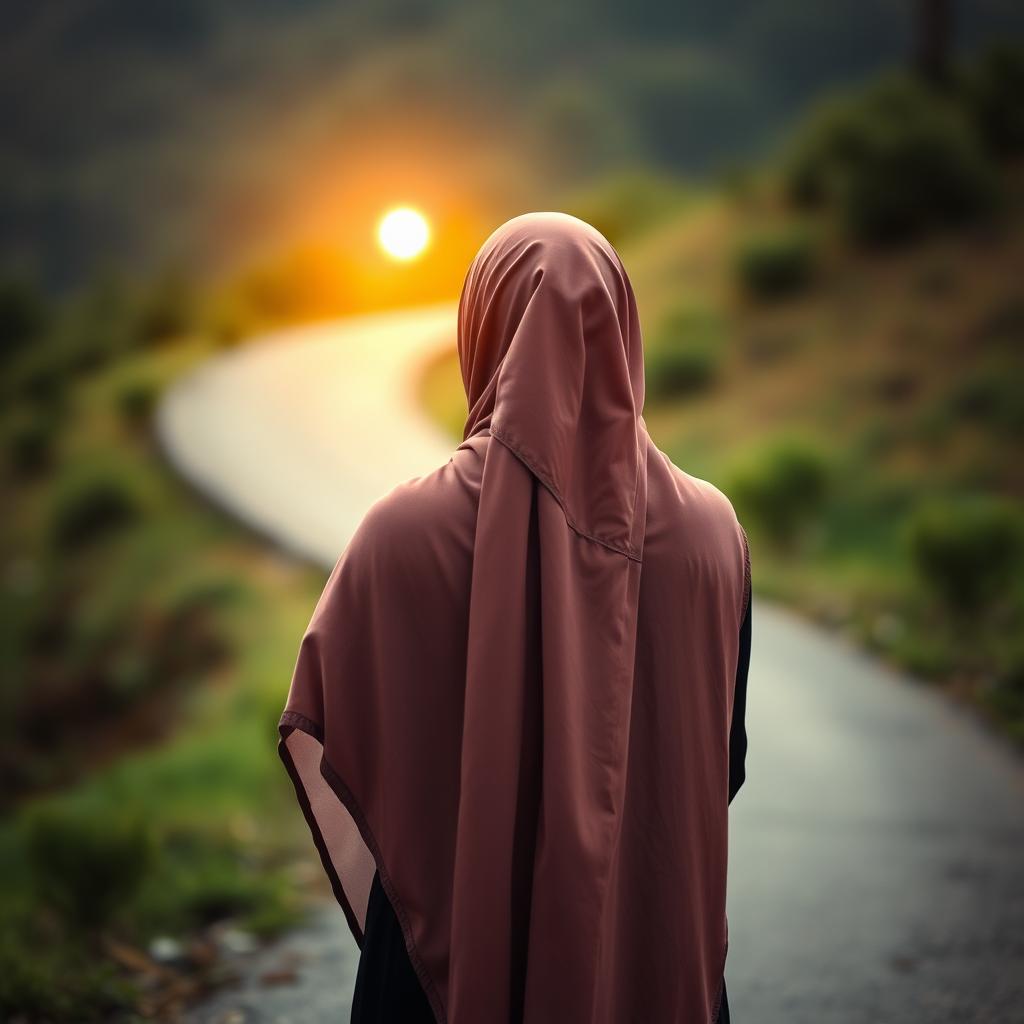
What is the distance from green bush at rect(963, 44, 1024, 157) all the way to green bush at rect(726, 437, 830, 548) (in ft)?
32.0

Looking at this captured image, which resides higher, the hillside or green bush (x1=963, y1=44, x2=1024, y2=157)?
green bush (x1=963, y1=44, x2=1024, y2=157)

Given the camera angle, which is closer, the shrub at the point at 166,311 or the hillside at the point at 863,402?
the hillside at the point at 863,402

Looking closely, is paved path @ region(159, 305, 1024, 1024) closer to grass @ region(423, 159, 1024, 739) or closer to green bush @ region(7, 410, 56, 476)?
grass @ region(423, 159, 1024, 739)

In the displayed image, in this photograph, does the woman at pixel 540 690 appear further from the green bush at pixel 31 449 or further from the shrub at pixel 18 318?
the shrub at pixel 18 318

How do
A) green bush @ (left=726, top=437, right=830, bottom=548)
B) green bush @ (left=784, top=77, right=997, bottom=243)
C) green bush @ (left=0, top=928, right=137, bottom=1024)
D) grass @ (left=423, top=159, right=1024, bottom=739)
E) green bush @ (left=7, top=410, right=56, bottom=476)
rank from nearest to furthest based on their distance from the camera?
green bush @ (left=0, top=928, right=137, bottom=1024) < grass @ (left=423, top=159, right=1024, bottom=739) < green bush @ (left=726, top=437, right=830, bottom=548) < green bush @ (left=784, top=77, right=997, bottom=243) < green bush @ (left=7, top=410, right=56, bottom=476)

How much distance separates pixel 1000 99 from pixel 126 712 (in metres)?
14.7

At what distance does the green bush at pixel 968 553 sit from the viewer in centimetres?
729

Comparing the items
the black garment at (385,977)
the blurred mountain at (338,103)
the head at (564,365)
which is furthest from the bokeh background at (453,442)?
the blurred mountain at (338,103)

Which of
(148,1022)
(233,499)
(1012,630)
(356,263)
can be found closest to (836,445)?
(1012,630)

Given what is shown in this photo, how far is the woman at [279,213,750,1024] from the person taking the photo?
6.73 feet

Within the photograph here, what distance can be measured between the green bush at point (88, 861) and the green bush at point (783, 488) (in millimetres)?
6033

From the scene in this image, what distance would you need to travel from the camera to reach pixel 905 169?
15523mm

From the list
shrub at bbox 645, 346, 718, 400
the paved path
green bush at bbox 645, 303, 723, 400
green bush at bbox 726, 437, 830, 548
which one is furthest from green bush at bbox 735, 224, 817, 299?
the paved path

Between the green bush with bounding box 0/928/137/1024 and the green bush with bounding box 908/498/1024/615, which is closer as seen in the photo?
the green bush with bounding box 0/928/137/1024
